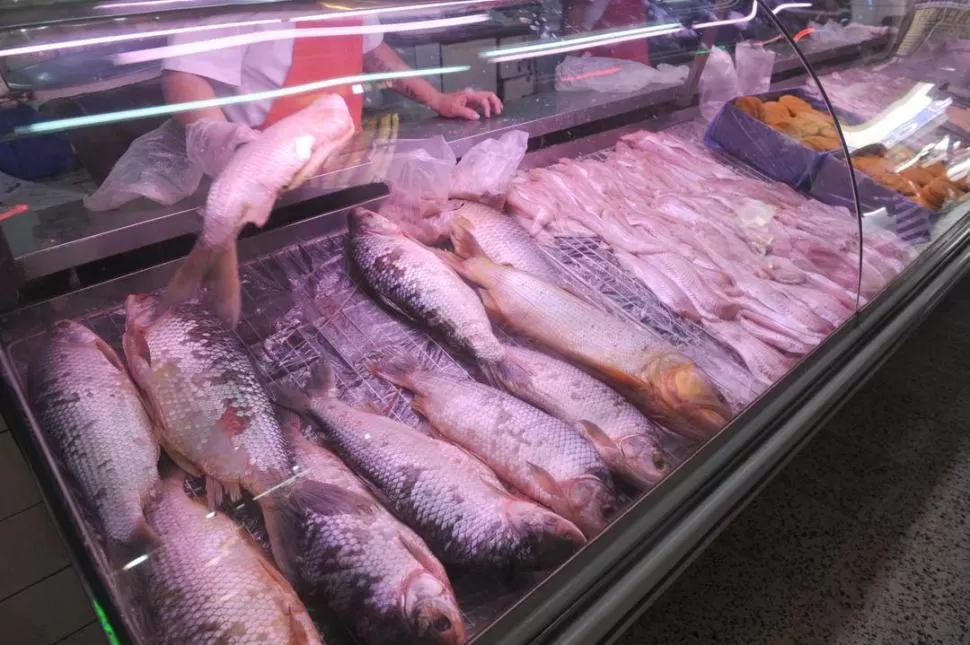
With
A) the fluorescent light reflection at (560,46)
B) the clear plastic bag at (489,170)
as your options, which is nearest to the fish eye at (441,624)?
the clear plastic bag at (489,170)

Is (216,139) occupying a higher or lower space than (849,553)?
higher

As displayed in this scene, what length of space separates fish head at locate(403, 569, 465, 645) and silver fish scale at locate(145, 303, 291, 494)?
1.07ft

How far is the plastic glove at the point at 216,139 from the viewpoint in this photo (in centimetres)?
141

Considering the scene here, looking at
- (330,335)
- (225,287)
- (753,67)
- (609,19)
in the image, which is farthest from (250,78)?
(753,67)

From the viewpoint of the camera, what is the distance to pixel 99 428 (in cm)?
115

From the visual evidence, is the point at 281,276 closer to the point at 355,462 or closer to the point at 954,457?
the point at 355,462

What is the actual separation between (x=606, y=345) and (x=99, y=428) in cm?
117

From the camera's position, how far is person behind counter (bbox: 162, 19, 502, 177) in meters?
1.42

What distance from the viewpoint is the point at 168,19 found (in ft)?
4.60

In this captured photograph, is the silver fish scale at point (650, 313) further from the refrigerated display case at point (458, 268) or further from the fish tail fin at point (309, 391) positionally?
the fish tail fin at point (309, 391)

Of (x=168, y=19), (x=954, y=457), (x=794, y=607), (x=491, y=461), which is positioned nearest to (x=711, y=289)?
(x=491, y=461)

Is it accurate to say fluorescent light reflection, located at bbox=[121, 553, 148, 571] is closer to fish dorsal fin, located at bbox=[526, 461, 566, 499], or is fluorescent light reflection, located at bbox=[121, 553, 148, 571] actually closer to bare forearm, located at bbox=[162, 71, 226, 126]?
fish dorsal fin, located at bbox=[526, 461, 566, 499]

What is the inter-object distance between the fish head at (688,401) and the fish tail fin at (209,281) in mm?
1037

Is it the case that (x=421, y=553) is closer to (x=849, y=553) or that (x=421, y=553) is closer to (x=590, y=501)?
(x=590, y=501)
